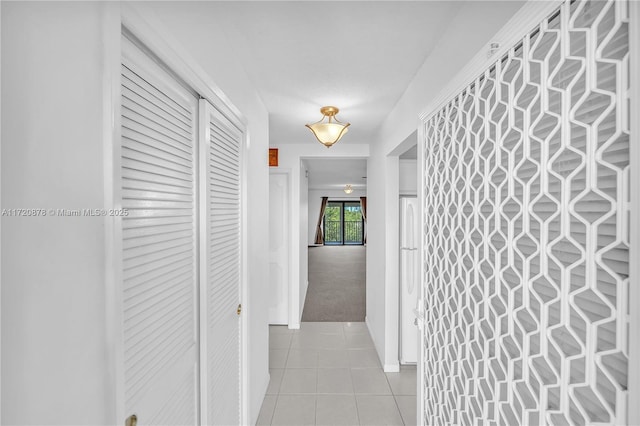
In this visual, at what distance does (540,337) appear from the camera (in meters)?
0.85

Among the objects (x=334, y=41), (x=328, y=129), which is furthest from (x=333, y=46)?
(x=328, y=129)

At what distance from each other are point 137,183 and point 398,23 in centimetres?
133

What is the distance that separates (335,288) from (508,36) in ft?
19.1

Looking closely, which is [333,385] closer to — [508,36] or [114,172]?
[114,172]

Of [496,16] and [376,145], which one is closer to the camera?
[496,16]

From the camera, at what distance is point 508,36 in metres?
0.96

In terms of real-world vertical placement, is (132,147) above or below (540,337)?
above

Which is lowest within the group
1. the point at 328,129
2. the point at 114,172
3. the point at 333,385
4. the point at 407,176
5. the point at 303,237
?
the point at 333,385

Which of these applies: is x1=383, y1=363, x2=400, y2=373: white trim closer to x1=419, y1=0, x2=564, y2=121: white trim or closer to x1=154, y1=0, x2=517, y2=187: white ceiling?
x1=154, y1=0, x2=517, y2=187: white ceiling

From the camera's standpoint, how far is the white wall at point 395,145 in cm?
126

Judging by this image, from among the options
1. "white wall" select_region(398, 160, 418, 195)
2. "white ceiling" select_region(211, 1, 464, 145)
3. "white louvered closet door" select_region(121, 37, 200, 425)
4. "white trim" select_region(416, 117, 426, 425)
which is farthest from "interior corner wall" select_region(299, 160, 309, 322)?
"white louvered closet door" select_region(121, 37, 200, 425)

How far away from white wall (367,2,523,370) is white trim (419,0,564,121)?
0.06 metres

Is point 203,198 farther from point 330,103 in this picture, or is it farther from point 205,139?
point 330,103

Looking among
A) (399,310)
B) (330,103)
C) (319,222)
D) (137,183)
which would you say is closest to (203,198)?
(137,183)
